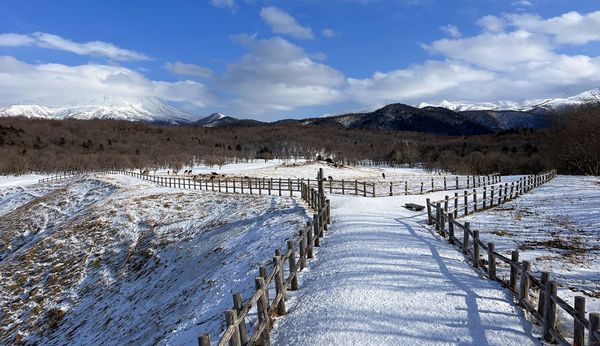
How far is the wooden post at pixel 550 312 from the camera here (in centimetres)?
695

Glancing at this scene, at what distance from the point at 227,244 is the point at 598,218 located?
18.7 m

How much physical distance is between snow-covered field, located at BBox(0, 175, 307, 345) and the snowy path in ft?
7.64

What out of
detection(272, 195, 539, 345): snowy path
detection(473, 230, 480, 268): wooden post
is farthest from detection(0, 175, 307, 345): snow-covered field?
detection(473, 230, 480, 268): wooden post

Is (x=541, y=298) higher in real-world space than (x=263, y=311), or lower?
higher

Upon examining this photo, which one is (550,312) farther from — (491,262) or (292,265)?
(292,265)

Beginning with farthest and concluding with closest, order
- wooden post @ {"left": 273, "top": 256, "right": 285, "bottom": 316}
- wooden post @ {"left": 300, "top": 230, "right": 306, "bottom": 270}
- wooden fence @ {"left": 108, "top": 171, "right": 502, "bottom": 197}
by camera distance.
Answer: wooden fence @ {"left": 108, "top": 171, "right": 502, "bottom": 197}, wooden post @ {"left": 300, "top": 230, "right": 306, "bottom": 270}, wooden post @ {"left": 273, "top": 256, "right": 285, "bottom": 316}

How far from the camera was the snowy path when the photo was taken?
7266mm

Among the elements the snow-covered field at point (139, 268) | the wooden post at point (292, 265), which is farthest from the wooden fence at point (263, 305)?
the snow-covered field at point (139, 268)

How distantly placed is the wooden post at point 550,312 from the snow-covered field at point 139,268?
22.0ft

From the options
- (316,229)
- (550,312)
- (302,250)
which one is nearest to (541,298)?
(550,312)

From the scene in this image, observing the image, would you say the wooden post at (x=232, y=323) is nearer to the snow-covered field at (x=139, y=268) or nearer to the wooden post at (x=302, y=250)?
the snow-covered field at (x=139, y=268)

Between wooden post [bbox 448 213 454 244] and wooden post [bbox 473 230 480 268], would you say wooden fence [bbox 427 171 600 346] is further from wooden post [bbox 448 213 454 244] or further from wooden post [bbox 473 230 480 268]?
wooden post [bbox 448 213 454 244]

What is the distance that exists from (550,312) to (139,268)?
19255 millimetres

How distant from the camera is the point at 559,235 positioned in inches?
651
